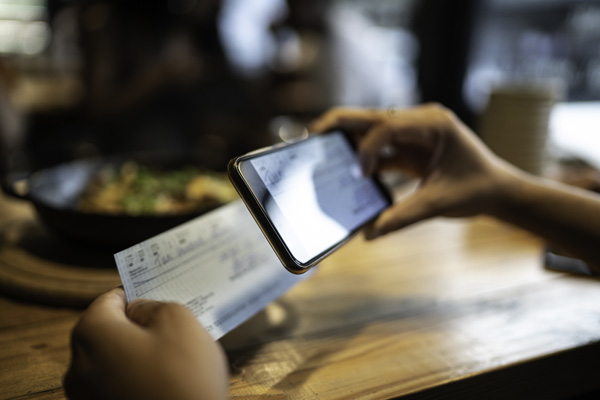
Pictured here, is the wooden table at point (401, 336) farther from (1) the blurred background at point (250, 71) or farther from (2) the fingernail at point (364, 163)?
(1) the blurred background at point (250, 71)

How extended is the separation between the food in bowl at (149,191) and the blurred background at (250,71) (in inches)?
24.0

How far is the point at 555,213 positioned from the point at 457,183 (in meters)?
0.19

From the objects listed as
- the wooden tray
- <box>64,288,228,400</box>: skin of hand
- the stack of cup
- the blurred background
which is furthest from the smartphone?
the blurred background

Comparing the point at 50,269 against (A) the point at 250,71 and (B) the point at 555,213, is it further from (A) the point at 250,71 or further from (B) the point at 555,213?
(A) the point at 250,71

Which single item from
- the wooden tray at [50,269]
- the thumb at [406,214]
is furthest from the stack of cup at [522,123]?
the wooden tray at [50,269]

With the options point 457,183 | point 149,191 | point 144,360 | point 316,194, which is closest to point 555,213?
point 457,183

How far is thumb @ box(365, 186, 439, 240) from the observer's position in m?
0.83

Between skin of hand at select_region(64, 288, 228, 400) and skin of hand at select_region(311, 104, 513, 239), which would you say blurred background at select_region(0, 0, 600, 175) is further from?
skin of hand at select_region(64, 288, 228, 400)

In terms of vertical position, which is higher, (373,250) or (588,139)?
(373,250)

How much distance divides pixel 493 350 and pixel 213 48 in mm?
2517

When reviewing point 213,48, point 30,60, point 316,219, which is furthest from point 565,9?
point 30,60

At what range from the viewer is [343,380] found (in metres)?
0.64

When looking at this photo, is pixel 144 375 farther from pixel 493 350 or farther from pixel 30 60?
pixel 30 60

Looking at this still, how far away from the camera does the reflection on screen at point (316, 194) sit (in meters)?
0.61
